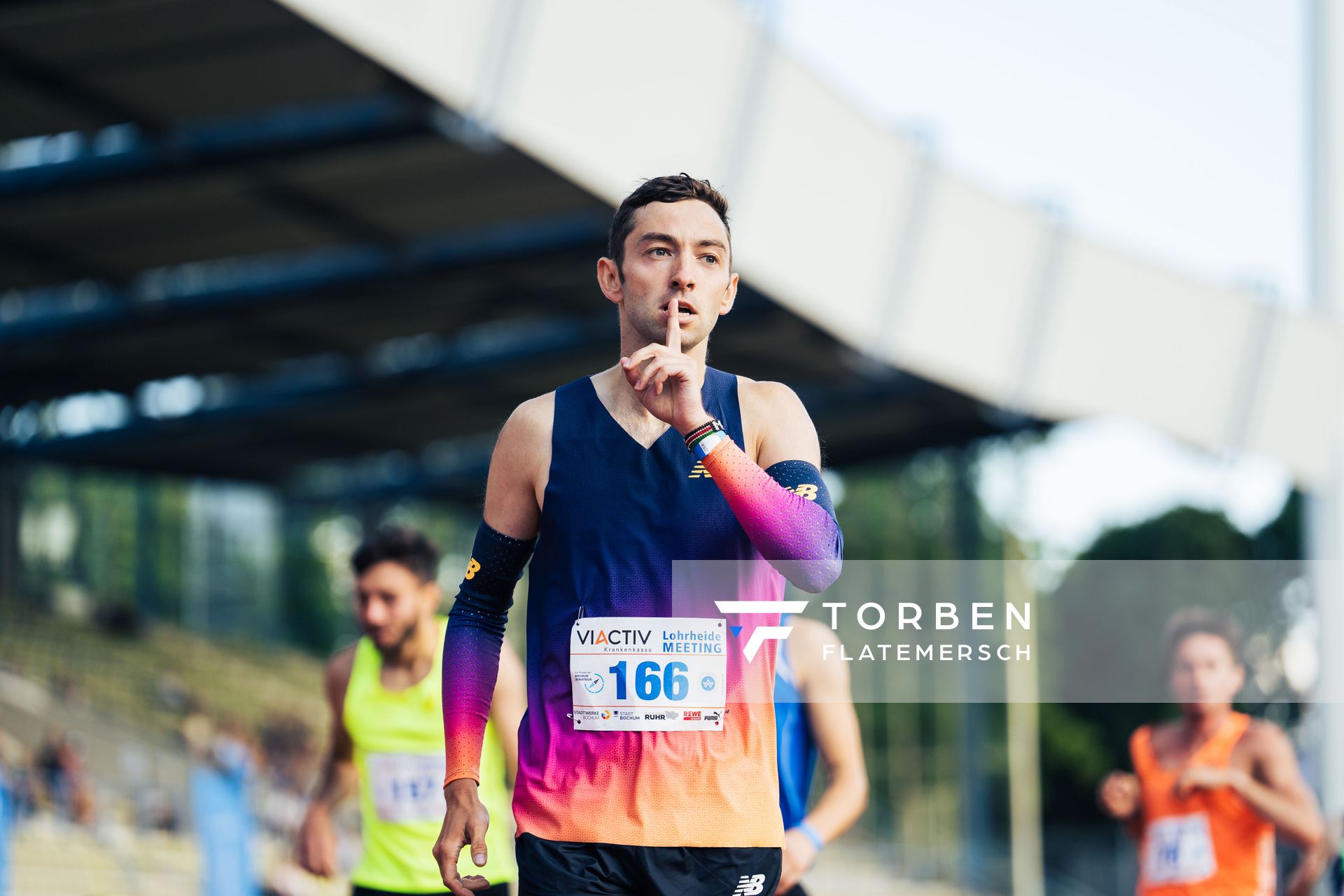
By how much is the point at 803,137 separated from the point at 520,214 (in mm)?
2904

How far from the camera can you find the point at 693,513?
2805 mm

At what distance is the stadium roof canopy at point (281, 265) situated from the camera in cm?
1179

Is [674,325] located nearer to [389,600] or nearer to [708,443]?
[708,443]

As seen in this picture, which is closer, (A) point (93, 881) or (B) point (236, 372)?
(A) point (93, 881)

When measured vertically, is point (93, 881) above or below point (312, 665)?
below

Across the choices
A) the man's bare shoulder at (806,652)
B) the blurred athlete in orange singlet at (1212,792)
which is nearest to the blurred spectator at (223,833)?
the man's bare shoulder at (806,652)

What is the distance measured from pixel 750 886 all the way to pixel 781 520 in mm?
712

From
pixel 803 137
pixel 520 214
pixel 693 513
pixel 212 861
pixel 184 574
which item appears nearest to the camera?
pixel 693 513

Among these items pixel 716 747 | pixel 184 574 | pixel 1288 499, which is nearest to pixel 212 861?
pixel 716 747

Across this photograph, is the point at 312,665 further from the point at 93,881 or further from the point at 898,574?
the point at 93,881

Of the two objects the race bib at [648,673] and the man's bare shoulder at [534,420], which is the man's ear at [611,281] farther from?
the race bib at [648,673]

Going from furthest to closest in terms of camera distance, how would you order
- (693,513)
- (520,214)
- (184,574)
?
(184,574)
(520,214)
(693,513)

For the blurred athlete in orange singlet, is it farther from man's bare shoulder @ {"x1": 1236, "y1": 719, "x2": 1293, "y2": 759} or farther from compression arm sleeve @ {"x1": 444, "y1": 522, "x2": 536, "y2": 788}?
compression arm sleeve @ {"x1": 444, "y1": 522, "x2": 536, "y2": 788}

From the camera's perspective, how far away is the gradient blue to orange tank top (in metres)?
2.78
